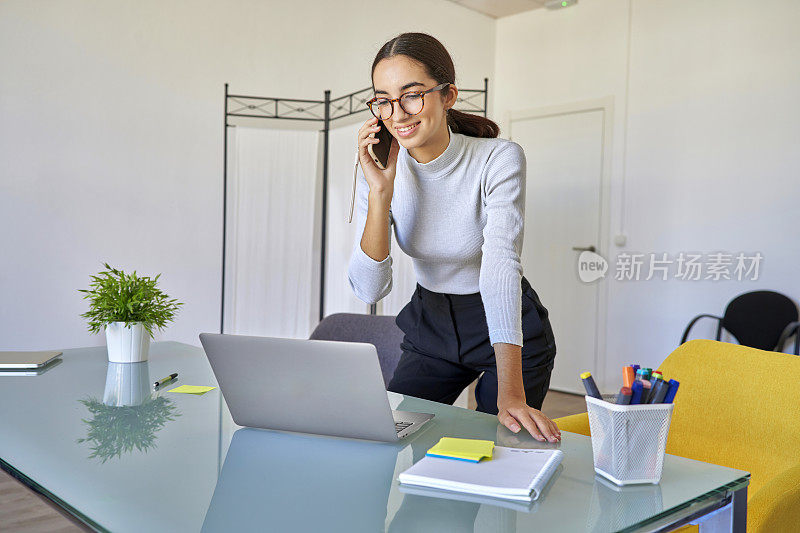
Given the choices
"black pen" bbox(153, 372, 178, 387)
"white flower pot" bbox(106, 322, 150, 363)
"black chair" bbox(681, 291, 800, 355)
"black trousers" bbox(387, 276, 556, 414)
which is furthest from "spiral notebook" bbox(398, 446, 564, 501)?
"black chair" bbox(681, 291, 800, 355)

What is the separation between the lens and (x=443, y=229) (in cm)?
158

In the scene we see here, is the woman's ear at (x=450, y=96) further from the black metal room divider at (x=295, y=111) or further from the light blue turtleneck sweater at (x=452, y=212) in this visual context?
the black metal room divider at (x=295, y=111)

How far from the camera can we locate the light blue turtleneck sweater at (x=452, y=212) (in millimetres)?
1493

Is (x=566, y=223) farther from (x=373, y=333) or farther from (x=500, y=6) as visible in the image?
(x=373, y=333)

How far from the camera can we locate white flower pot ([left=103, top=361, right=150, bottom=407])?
4.61ft

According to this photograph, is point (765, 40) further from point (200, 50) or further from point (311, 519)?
point (311, 519)

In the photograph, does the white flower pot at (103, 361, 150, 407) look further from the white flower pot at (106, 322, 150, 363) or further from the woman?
the woman

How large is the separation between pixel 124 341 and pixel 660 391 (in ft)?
4.55

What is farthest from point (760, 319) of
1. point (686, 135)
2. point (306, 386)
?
point (306, 386)

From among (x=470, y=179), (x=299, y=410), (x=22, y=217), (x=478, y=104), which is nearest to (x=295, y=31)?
(x=478, y=104)

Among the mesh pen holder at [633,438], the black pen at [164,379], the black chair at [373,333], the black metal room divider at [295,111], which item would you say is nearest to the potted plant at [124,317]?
the black pen at [164,379]

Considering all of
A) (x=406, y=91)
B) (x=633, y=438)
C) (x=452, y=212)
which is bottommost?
(x=633, y=438)

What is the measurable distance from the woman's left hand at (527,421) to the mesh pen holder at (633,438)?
0.20m

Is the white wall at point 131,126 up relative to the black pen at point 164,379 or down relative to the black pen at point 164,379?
up
